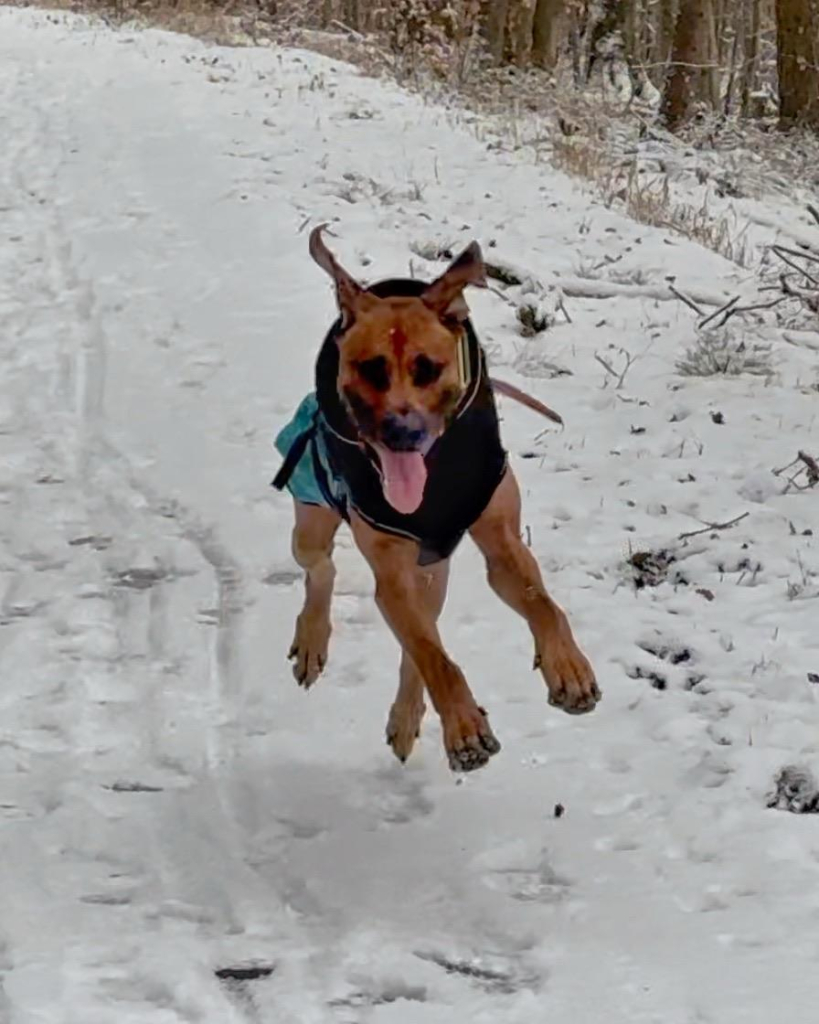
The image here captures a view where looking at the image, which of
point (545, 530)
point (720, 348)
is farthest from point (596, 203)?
point (545, 530)

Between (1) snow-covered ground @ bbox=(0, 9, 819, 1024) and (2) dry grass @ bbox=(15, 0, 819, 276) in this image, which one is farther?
(2) dry grass @ bbox=(15, 0, 819, 276)

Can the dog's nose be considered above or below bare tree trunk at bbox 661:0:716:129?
below

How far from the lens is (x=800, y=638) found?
4.60 m

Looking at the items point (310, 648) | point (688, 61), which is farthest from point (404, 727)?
point (688, 61)

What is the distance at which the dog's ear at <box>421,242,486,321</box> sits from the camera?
11.4ft

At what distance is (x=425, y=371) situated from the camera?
3.39m

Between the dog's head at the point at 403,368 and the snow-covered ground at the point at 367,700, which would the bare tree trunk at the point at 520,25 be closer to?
the snow-covered ground at the point at 367,700

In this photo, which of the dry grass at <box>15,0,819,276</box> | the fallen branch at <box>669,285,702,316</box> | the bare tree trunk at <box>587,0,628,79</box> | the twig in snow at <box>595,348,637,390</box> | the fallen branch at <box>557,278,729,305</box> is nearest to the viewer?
the twig in snow at <box>595,348,637,390</box>

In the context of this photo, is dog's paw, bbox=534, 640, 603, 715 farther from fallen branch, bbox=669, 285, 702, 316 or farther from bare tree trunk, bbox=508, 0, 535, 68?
bare tree trunk, bbox=508, 0, 535, 68

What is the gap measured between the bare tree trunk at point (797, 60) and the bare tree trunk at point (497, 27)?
24.1 ft

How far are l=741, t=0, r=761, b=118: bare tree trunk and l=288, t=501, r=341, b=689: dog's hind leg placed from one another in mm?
18114

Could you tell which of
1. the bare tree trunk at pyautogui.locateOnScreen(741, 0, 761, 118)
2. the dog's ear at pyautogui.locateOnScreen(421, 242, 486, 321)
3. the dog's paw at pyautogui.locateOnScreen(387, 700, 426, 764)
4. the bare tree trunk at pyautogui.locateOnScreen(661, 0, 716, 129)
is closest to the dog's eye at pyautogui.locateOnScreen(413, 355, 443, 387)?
the dog's ear at pyautogui.locateOnScreen(421, 242, 486, 321)

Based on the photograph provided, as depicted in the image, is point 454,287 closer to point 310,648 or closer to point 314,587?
point 314,587

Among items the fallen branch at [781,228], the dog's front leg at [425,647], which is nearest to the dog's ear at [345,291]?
the dog's front leg at [425,647]
